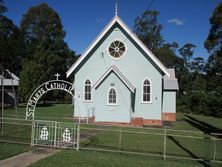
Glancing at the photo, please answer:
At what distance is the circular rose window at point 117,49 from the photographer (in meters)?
25.2

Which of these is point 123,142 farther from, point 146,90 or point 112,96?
point 146,90

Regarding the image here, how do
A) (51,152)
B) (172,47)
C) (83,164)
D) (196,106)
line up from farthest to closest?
1. (172,47)
2. (196,106)
3. (51,152)
4. (83,164)

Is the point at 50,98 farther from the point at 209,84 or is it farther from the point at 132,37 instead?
the point at 132,37

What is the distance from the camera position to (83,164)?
980cm

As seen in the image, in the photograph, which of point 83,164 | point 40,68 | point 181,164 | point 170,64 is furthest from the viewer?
point 170,64

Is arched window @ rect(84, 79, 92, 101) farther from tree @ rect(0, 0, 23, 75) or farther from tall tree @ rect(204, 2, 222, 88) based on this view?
tall tree @ rect(204, 2, 222, 88)

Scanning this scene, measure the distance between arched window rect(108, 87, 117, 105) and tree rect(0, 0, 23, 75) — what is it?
2346 cm

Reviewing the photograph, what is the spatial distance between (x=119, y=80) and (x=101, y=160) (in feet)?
43.1

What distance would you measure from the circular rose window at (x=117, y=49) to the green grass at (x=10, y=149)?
47.1ft

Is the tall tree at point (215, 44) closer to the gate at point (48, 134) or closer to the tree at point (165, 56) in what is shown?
the tree at point (165, 56)

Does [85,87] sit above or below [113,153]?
above

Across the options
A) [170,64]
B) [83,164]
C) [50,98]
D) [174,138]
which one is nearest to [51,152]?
[83,164]

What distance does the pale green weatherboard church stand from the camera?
23328 mm

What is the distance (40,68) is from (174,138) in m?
31.1
